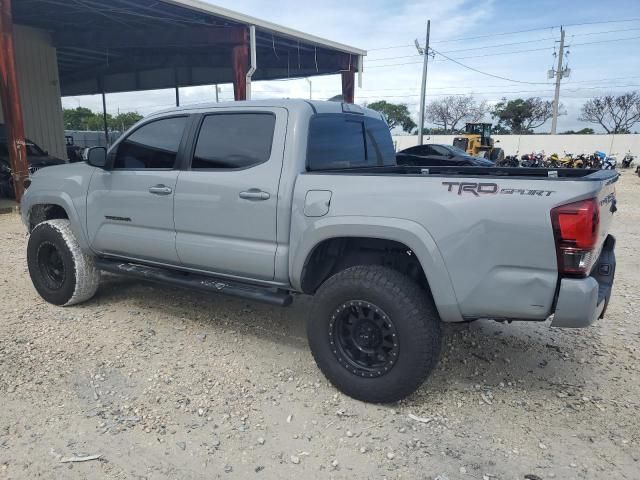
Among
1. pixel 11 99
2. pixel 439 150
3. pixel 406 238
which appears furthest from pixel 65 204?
pixel 439 150

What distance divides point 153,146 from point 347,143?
161 centimetres

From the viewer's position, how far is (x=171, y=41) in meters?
14.2

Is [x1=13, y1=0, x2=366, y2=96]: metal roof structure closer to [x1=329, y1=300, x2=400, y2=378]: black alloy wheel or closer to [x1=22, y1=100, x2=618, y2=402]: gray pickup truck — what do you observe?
[x1=22, y1=100, x2=618, y2=402]: gray pickup truck

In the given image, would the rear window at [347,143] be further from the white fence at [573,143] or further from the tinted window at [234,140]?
the white fence at [573,143]

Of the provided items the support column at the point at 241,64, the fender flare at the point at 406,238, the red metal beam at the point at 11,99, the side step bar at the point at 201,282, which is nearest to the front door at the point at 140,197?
the side step bar at the point at 201,282

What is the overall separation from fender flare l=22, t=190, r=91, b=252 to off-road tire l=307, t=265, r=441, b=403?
8.25 feet

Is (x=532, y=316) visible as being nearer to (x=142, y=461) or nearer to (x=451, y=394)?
(x=451, y=394)

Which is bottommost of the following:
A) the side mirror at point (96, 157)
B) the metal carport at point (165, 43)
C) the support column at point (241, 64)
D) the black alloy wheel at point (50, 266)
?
the black alloy wheel at point (50, 266)

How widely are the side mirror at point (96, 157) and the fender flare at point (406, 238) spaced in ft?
7.16

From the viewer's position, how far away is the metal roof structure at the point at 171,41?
41.9 feet

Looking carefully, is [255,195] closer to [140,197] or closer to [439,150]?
[140,197]

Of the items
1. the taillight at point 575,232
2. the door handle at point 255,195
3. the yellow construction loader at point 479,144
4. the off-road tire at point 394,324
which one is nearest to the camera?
the taillight at point 575,232

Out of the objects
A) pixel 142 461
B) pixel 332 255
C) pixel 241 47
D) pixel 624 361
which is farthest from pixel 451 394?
pixel 241 47

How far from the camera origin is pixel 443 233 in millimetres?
2801
